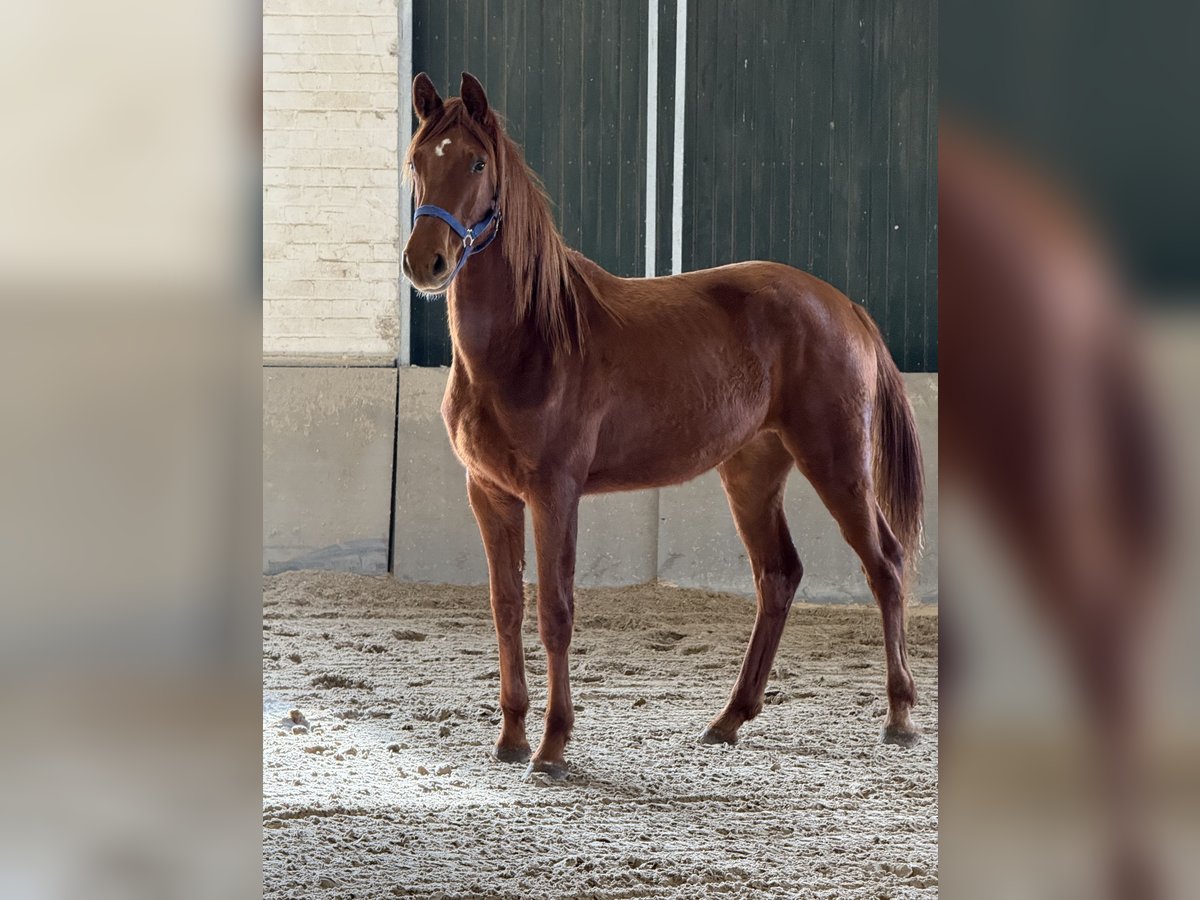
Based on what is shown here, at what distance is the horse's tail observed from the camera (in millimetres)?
3328

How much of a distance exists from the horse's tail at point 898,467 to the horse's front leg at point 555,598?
1.05m

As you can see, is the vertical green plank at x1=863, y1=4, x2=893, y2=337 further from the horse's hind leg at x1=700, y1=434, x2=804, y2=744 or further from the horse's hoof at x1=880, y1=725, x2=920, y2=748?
the horse's hoof at x1=880, y1=725, x2=920, y2=748

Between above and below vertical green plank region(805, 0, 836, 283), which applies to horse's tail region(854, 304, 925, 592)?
below

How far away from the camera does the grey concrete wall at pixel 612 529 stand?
204 inches

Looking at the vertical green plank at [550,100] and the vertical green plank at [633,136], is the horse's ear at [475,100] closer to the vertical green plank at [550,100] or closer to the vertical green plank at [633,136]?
the vertical green plank at [550,100]

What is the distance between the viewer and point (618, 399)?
2.90 m

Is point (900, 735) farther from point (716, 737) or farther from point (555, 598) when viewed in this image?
point (555, 598)

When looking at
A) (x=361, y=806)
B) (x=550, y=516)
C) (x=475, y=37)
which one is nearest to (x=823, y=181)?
(x=475, y=37)

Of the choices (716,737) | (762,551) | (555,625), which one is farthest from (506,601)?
(762,551)

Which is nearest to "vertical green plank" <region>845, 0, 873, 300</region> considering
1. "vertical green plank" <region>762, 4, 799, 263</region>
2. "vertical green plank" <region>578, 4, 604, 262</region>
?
"vertical green plank" <region>762, 4, 799, 263</region>

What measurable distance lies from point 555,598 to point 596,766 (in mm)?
451

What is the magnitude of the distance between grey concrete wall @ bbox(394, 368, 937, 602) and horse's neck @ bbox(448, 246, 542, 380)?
8.03ft

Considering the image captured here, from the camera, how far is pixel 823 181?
18.2ft
